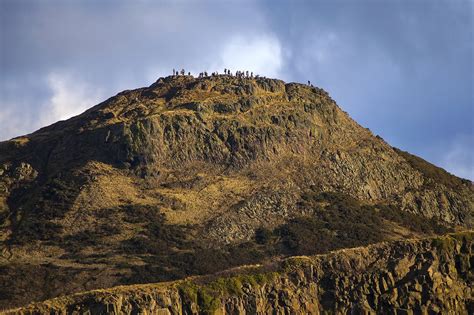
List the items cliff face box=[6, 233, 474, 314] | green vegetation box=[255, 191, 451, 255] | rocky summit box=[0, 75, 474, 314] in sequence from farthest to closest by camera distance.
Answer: green vegetation box=[255, 191, 451, 255]
rocky summit box=[0, 75, 474, 314]
cliff face box=[6, 233, 474, 314]

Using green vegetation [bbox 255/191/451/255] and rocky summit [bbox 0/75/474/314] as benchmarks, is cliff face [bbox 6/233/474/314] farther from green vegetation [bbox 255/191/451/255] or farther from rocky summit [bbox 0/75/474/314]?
green vegetation [bbox 255/191/451/255]

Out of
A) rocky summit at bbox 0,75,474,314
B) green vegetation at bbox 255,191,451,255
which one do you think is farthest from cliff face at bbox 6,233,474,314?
green vegetation at bbox 255,191,451,255

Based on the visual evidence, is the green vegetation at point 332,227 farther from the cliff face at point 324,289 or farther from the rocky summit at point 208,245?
the cliff face at point 324,289

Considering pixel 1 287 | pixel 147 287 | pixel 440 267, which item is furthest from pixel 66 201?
pixel 440 267

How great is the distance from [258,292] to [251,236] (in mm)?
56488

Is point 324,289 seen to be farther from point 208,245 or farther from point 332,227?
point 332,227

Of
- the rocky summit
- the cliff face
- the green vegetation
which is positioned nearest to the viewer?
the cliff face

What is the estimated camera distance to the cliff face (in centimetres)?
12138

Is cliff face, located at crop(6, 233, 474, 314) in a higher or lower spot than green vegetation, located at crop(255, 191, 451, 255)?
lower

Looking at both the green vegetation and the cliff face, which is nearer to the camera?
the cliff face

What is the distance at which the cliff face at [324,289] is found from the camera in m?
121

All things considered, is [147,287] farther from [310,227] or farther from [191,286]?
[310,227]

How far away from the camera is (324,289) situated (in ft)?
422

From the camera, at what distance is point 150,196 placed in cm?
19288
